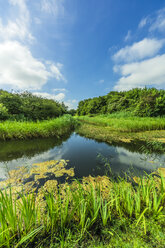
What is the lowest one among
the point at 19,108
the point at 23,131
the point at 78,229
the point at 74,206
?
A: the point at 78,229

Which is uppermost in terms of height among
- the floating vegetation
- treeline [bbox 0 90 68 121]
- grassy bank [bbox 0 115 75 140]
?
treeline [bbox 0 90 68 121]

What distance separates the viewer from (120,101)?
Answer: 1798 centimetres

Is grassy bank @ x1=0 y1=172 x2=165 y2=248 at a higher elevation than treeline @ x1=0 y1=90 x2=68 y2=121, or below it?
below

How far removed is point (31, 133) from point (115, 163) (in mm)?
4563

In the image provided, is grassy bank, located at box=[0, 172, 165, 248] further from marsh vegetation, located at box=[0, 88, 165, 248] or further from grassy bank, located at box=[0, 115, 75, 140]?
grassy bank, located at box=[0, 115, 75, 140]

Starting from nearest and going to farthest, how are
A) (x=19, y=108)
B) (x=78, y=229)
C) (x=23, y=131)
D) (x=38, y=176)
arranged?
(x=78, y=229), (x=38, y=176), (x=23, y=131), (x=19, y=108)

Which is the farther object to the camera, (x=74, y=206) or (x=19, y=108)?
(x=19, y=108)

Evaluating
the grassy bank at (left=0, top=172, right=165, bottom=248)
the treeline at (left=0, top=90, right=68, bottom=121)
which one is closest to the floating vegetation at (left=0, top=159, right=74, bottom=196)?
the grassy bank at (left=0, top=172, right=165, bottom=248)

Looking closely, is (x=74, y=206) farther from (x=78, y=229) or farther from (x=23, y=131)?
(x=23, y=131)

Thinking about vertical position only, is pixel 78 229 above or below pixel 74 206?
below

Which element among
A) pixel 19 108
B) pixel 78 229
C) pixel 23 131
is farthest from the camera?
pixel 19 108

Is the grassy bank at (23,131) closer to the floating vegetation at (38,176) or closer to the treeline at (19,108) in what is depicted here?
the treeline at (19,108)

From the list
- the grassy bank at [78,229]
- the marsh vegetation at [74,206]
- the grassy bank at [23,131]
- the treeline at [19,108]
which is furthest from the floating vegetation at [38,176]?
the treeline at [19,108]

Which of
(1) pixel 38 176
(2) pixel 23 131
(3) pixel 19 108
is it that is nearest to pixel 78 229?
(1) pixel 38 176
